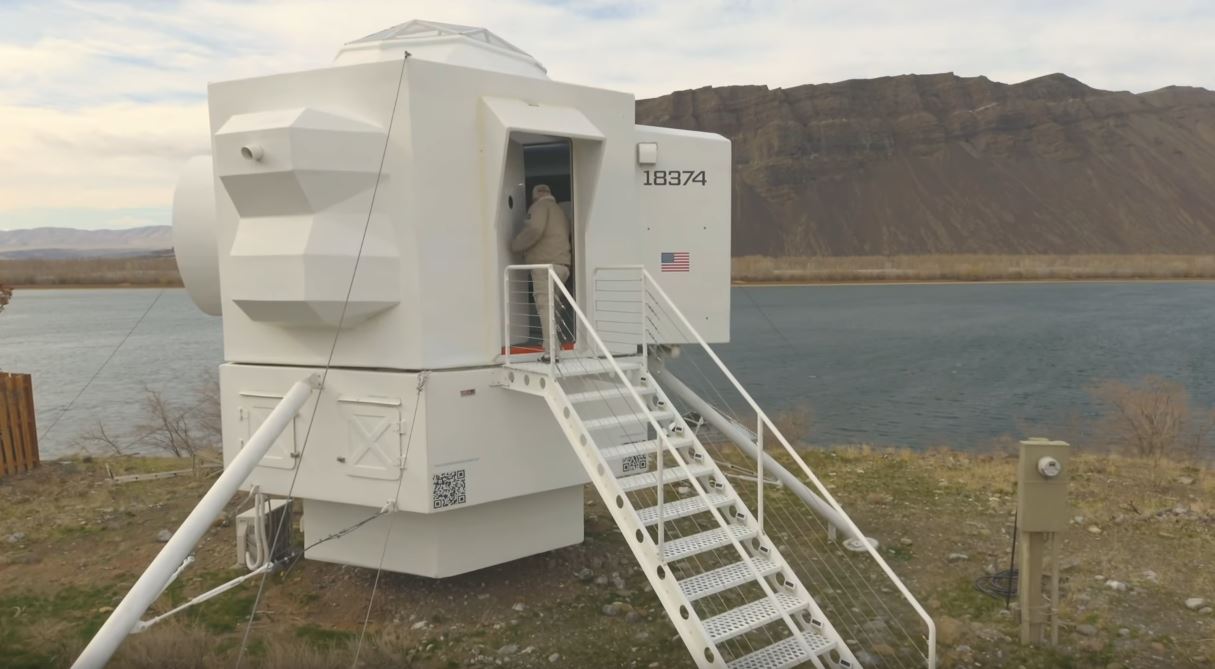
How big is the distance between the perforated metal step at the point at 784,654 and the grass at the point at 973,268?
100239 mm

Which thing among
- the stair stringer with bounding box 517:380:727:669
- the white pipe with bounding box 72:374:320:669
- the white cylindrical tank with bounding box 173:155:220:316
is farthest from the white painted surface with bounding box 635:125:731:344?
the white cylindrical tank with bounding box 173:155:220:316

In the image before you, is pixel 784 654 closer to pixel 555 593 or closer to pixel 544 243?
pixel 555 593

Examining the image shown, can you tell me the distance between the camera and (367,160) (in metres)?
8.10

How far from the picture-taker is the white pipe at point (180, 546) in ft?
20.4

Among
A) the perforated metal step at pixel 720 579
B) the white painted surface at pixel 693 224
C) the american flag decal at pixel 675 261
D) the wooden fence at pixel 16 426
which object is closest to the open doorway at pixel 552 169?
the white painted surface at pixel 693 224

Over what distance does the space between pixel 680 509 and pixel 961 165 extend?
167 metres

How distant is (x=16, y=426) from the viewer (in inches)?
566

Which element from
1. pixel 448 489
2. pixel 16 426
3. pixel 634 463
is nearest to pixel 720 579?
pixel 634 463

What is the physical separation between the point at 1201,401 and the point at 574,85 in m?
29.1

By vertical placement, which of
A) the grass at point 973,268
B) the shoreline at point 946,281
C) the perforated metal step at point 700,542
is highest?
the perforated metal step at point 700,542

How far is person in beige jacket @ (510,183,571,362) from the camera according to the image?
8961 millimetres

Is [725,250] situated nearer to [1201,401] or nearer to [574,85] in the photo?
[574,85]

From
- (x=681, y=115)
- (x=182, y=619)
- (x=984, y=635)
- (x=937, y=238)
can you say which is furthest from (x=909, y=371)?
(x=681, y=115)

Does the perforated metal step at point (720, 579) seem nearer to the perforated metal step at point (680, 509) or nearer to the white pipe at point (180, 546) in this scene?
the perforated metal step at point (680, 509)
